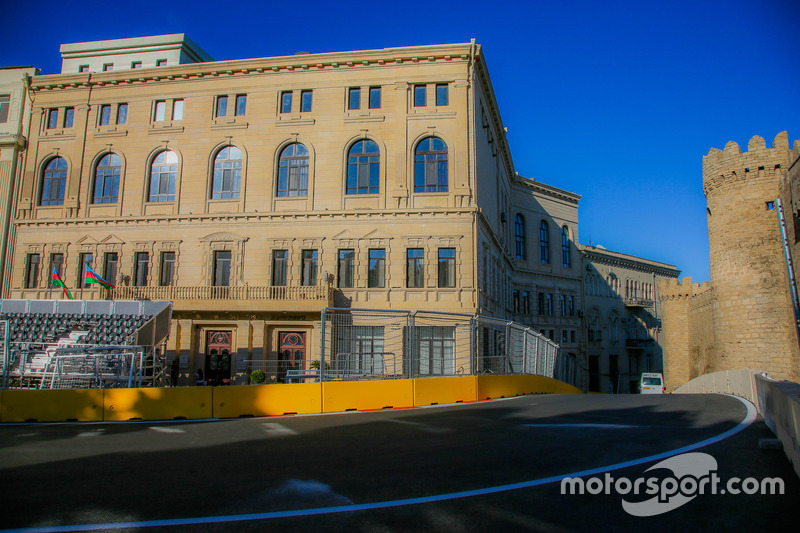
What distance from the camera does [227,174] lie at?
32.8 m

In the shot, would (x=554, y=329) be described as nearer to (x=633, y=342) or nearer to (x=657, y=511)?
(x=633, y=342)

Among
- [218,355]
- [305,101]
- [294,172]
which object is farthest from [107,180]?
[218,355]

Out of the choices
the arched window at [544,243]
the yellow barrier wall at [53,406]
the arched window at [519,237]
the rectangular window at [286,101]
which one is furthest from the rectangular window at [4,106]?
the arched window at [544,243]

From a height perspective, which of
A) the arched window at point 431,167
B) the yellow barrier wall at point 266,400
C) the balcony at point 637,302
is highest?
the arched window at point 431,167

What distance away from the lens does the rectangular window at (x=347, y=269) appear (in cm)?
3050

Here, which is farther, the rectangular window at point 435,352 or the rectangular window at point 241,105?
the rectangular window at point 241,105

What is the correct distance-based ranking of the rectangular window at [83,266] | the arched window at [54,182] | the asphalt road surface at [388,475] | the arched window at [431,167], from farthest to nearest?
the arched window at [54,182]
the rectangular window at [83,266]
the arched window at [431,167]
the asphalt road surface at [388,475]

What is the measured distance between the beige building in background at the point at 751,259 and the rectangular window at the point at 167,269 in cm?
3293

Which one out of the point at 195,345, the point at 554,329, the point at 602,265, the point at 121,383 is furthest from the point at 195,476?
the point at 602,265

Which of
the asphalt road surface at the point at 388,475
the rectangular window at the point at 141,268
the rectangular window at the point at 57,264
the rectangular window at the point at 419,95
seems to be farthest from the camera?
the rectangular window at the point at 57,264

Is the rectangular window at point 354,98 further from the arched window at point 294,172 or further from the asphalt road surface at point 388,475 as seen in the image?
the asphalt road surface at point 388,475

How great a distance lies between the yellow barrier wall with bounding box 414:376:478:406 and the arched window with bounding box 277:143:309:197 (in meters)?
18.0

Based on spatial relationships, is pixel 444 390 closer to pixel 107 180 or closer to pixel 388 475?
pixel 388 475

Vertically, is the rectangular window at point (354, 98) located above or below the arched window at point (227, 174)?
above
